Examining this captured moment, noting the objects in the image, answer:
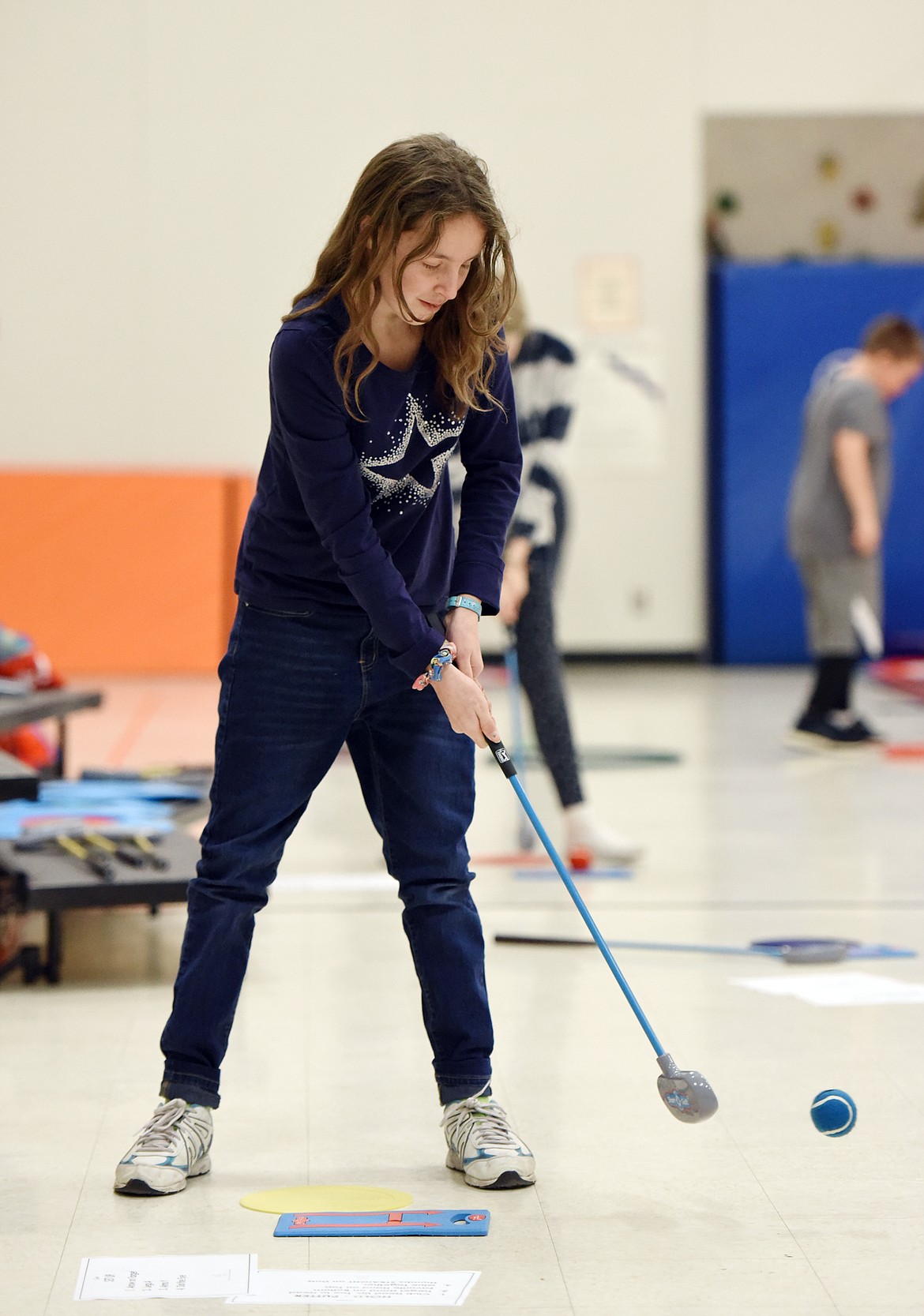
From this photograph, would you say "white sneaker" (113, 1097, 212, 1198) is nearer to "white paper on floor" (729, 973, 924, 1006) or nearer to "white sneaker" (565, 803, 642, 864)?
"white paper on floor" (729, 973, 924, 1006)

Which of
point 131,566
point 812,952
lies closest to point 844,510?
point 812,952

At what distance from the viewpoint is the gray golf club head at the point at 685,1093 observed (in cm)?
211

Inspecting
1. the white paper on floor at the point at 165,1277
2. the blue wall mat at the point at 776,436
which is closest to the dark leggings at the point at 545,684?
the white paper on floor at the point at 165,1277

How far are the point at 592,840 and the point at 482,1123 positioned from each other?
6.47 feet

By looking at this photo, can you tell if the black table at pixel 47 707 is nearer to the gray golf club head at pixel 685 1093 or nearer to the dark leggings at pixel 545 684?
the dark leggings at pixel 545 684

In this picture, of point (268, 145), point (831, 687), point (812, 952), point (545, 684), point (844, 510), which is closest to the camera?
point (812, 952)

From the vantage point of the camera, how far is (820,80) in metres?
8.97

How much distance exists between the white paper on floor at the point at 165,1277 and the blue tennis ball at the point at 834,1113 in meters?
0.77

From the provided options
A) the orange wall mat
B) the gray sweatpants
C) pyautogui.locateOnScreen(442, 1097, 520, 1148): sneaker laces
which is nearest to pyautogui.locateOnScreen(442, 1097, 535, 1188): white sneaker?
pyautogui.locateOnScreen(442, 1097, 520, 1148): sneaker laces

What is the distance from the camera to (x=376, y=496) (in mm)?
2154

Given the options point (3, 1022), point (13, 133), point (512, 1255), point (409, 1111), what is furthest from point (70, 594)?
point (512, 1255)

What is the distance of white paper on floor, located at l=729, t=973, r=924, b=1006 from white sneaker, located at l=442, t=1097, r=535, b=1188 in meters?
1.00

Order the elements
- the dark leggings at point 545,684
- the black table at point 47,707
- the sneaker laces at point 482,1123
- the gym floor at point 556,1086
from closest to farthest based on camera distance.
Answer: the gym floor at point 556,1086
the sneaker laces at point 482,1123
the black table at point 47,707
the dark leggings at point 545,684

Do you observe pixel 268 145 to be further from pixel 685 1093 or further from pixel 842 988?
pixel 685 1093
